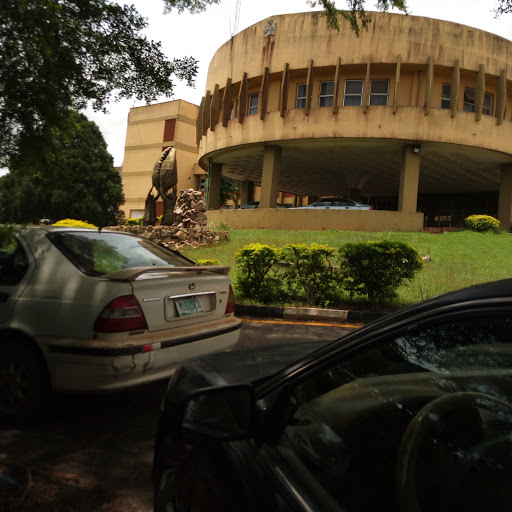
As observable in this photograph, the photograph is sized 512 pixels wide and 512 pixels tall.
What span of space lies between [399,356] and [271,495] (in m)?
0.51

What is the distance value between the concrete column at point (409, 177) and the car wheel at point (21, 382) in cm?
2004

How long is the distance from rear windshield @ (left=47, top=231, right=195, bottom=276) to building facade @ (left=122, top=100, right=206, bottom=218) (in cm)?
3825

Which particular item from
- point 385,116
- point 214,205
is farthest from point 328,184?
point 385,116

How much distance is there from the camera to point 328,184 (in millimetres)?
33219

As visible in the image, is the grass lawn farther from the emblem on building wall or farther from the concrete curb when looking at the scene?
the emblem on building wall

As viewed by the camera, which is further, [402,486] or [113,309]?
[113,309]

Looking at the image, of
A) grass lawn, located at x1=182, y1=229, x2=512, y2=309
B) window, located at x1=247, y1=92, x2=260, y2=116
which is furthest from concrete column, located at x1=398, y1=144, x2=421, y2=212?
window, located at x1=247, y1=92, x2=260, y2=116

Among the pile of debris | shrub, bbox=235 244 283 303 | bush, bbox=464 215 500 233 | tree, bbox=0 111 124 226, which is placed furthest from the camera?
tree, bbox=0 111 124 226

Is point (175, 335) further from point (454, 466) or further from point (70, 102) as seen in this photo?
point (70, 102)

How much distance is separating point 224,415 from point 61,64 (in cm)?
498

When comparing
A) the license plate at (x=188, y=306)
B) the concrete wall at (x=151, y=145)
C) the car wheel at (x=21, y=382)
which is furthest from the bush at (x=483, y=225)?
the concrete wall at (x=151, y=145)

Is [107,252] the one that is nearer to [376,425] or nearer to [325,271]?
[376,425]

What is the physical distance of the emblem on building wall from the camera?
22.2 metres

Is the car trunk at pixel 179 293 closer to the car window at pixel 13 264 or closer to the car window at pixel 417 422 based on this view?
the car window at pixel 13 264
